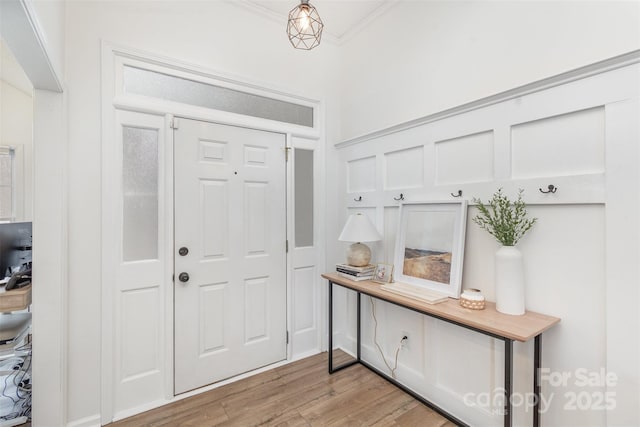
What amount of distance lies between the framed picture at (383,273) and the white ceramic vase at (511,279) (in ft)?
2.64

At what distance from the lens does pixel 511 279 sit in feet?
4.88

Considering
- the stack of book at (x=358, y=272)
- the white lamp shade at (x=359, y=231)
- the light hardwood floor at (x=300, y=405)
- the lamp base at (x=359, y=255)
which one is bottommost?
the light hardwood floor at (x=300, y=405)

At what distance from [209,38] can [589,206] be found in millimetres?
2617

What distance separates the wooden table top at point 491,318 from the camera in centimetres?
131

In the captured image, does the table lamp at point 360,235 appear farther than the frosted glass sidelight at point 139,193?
Yes

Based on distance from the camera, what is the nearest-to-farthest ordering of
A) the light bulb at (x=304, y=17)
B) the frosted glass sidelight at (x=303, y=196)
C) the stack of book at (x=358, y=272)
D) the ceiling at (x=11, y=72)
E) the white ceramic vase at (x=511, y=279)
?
1. the light bulb at (x=304, y=17)
2. the white ceramic vase at (x=511, y=279)
3. the stack of book at (x=358, y=272)
4. the ceiling at (x=11, y=72)
5. the frosted glass sidelight at (x=303, y=196)

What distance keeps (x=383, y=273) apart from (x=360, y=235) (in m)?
0.35

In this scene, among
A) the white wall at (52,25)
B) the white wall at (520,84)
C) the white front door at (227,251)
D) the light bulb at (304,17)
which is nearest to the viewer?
the white wall at (52,25)

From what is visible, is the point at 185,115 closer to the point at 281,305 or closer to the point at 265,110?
the point at 265,110

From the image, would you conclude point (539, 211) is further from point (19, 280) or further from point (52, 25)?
point (19, 280)

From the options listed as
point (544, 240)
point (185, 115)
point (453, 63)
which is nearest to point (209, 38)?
point (185, 115)

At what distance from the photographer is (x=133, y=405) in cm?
194

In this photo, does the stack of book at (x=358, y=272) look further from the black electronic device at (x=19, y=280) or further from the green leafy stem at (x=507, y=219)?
the black electronic device at (x=19, y=280)

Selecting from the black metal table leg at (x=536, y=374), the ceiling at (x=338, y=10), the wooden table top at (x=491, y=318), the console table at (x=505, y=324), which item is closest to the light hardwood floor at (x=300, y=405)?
the console table at (x=505, y=324)
